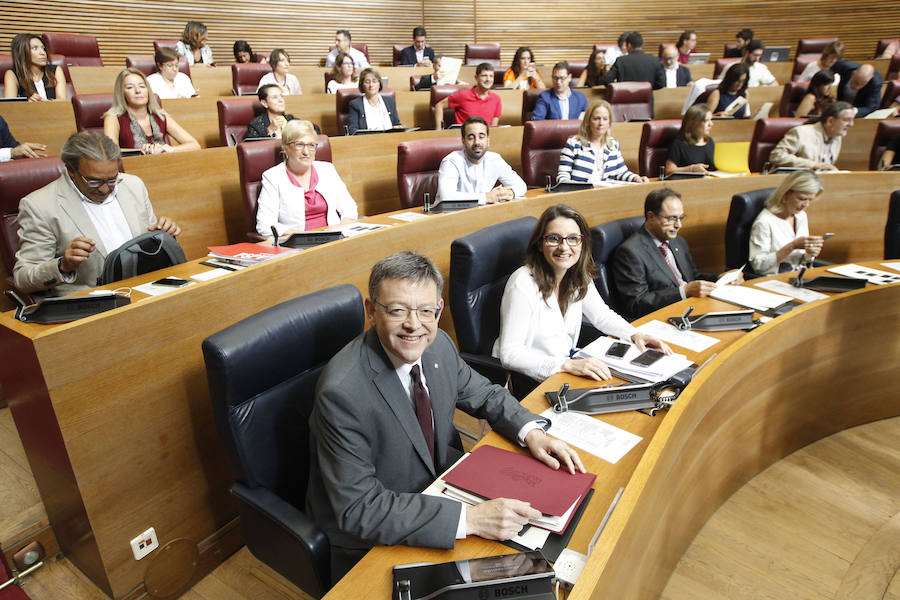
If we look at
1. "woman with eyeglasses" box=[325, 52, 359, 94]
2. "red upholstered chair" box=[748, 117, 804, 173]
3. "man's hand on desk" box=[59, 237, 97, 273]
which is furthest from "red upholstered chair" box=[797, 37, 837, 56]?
"man's hand on desk" box=[59, 237, 97, 273]

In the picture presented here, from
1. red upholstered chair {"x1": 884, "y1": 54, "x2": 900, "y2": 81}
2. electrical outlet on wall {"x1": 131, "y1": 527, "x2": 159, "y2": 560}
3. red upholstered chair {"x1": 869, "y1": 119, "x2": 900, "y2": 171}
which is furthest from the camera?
red upholstered chair {"x1": 884, "y1": 54, "x2": 900, "y2": 81}

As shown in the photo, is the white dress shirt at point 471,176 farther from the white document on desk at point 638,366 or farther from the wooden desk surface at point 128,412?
the white document on desk at point 638,366

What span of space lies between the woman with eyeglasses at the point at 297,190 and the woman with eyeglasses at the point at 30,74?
2.15 m

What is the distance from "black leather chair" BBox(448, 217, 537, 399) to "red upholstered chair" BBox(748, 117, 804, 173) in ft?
7.25

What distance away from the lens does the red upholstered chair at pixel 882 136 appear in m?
3.38

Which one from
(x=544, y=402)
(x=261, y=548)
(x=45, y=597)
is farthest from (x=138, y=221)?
(x=544, y=402)

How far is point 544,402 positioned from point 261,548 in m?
0.64

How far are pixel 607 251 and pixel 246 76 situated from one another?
3.74 m

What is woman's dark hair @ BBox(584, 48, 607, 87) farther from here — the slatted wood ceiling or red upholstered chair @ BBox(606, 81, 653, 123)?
the slatted wood ceiling

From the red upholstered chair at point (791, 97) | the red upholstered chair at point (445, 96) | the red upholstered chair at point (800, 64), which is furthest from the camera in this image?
the red upholstered chair at point (800, 64)

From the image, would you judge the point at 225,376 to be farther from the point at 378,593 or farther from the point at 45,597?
the point at 45,597

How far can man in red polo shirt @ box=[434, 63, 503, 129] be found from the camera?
12.6ft

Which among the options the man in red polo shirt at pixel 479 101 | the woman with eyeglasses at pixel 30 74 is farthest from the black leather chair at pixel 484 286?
the woman with eyeglasses at pixel 30 74

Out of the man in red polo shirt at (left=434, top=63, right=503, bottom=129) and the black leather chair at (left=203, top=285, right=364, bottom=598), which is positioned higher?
the man in red polo shirt at (left=434, top=63, right=503, bottom=129)
